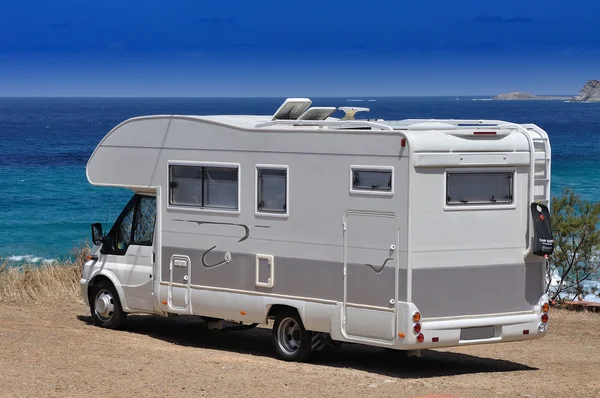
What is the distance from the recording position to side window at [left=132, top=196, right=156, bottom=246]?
13.0m

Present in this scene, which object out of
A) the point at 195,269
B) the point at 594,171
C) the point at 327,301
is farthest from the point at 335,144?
the point at 594,171

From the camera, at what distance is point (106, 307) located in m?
13.6

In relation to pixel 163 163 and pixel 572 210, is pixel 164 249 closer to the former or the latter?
pixel 163 163

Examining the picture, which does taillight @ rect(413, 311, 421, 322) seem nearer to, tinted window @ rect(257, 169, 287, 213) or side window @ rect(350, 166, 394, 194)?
side window @ rect(350, 166, 394, 194)

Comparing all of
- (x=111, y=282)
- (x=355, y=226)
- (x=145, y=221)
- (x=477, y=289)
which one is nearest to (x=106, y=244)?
(x=111, y=282)

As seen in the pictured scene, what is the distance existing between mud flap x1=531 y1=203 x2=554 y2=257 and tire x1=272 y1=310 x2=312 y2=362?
8.31 ft

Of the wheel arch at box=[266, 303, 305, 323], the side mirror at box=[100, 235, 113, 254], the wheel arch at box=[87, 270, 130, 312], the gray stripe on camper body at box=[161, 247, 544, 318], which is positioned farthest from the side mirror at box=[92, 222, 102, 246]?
the wheel arch at box=[266, 303, 305, 323]

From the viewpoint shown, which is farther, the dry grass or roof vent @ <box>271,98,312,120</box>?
the dry grass

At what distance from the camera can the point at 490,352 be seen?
502 inches

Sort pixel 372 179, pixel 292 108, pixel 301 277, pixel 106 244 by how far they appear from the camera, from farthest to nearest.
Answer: pixel 106 244
pixel 292 108
pixel 301 277
pixel 372 179

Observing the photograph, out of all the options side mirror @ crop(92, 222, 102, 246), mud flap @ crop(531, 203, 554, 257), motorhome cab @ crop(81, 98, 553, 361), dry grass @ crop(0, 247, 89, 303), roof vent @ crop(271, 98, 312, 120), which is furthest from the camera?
dry grass @ crop(0, 247, 89, 303)

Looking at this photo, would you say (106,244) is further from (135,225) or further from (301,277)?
(301,277)

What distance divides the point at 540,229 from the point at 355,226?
1879 millimetres

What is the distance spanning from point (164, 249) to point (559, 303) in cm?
745
